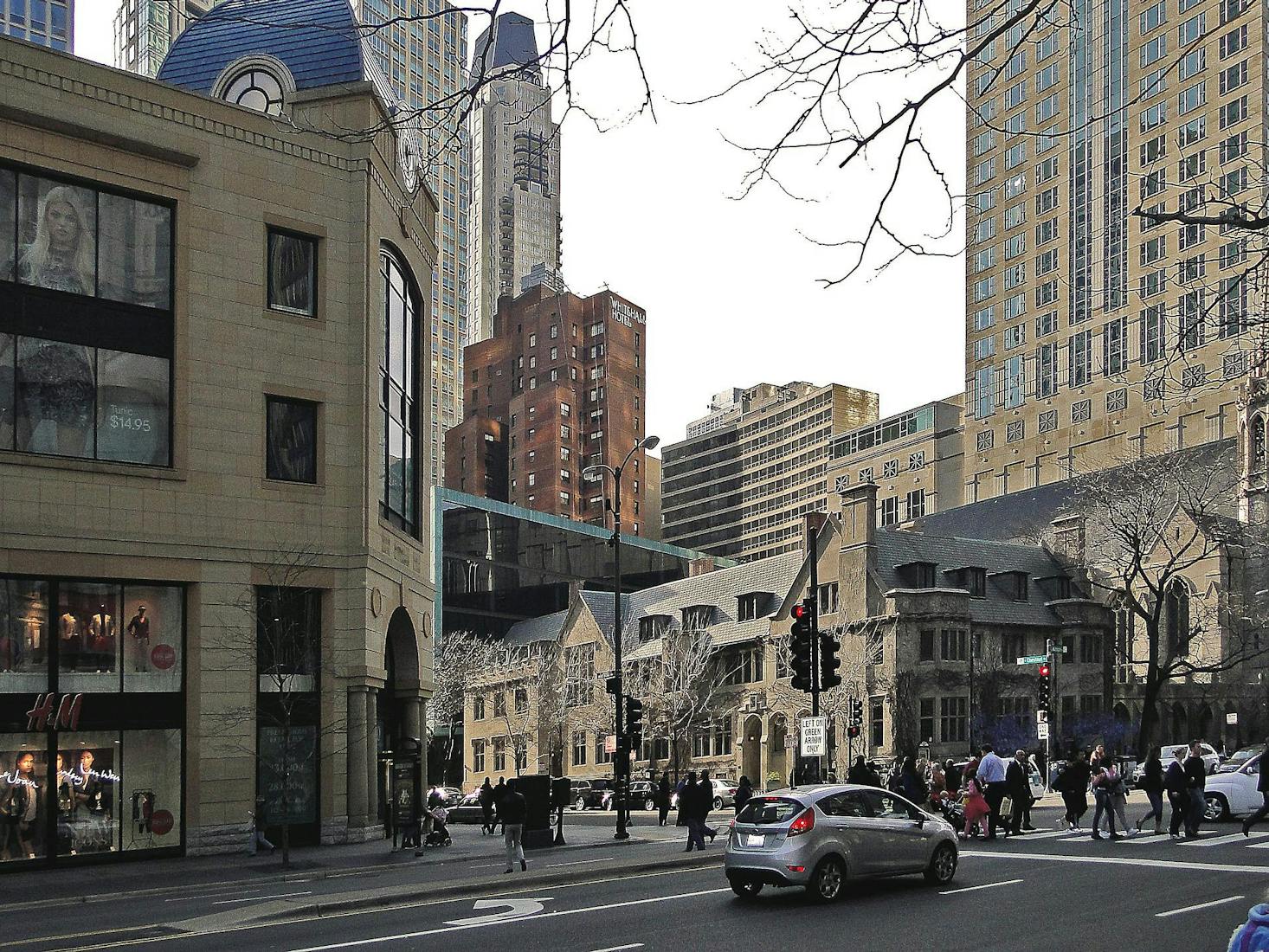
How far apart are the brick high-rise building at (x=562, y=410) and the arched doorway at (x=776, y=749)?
90.9 m

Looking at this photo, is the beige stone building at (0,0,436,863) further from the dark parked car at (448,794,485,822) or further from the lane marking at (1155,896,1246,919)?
the lane marking at (1155,896,1246,919)

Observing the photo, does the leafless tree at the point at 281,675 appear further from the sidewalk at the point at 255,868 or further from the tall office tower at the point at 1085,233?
the tall office tower at the point at 1085,233

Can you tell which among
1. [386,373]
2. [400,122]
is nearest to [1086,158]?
[386,373]

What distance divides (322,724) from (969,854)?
1592cm

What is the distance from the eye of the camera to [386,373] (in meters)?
38.4

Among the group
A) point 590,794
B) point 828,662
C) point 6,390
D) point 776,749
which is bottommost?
point 590,794

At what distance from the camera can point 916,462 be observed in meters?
151

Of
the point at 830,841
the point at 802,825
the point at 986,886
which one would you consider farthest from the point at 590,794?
the point at 802,825

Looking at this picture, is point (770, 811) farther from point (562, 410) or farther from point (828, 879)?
point (562, 410)

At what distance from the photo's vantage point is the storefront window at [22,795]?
94.1ft

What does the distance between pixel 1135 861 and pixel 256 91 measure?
28508mm

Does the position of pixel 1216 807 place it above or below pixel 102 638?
below

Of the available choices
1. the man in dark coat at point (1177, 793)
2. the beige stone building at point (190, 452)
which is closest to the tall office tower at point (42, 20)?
the beige stone building at point (190, 452)

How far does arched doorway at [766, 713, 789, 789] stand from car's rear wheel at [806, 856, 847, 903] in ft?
177
